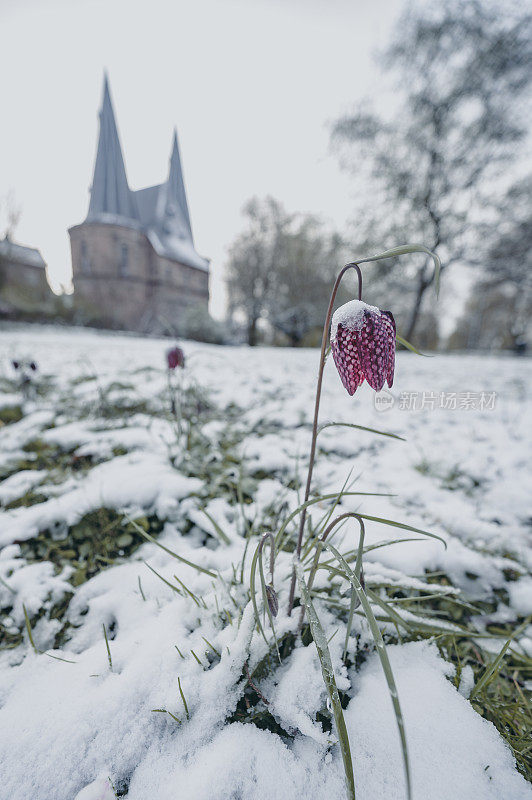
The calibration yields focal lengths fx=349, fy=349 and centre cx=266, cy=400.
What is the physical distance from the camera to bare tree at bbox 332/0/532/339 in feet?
25.4

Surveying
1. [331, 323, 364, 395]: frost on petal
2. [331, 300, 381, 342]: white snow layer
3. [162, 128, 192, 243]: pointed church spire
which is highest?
[162, 128, 192, 243]: pointed church spire

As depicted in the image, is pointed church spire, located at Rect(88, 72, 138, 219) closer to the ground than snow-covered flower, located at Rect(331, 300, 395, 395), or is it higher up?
higher up

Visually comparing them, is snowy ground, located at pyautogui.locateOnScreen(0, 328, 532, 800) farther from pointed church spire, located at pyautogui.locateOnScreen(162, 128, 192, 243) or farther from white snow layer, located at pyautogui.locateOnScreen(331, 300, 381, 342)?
pointed church spire, located at pyautogui.locateOnScreen(162, 128, 192, 243)

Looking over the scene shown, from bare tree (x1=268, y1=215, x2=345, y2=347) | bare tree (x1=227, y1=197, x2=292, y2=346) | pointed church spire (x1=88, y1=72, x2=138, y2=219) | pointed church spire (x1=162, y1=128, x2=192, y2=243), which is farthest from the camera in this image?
pointed church spire (x1=162, y1=128, x2=192, y2=243)

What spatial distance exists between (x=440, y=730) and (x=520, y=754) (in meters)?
0.12

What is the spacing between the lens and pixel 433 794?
1.56ft

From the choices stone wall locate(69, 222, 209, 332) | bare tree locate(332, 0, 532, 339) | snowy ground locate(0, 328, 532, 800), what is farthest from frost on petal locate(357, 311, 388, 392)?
stone wall locate(69, 222, 209, 332)

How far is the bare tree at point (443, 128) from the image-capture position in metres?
7.73

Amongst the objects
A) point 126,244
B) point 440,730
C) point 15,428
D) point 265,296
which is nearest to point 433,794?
point 440,730

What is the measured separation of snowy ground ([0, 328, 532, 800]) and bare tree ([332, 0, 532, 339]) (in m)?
8.38

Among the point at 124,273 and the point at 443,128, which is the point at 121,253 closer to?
the point at 124,273

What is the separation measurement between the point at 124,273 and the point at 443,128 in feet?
39.8

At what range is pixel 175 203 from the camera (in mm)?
17547

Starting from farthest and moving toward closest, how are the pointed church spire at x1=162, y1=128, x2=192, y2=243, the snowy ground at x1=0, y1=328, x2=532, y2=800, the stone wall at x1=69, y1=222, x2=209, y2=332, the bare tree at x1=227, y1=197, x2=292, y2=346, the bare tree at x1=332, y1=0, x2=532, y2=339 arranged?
the pointed church spire at x1=162, y1=128, x2=192, y2=243 → the stone wall at x1=69, y1=222, x2=209, y2=332 → the bare tree at x1=227, y1=197, x2=292, y2=346 → the bare tree at x1=332, y1=0, x2=532, y2=339 → the snowy ground at x1=0, y1=328, x2=532, y2=800
